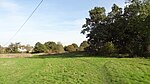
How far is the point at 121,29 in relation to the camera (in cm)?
4484

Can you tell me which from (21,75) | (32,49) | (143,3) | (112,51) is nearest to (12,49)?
(32,49)

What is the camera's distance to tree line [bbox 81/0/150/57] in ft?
139

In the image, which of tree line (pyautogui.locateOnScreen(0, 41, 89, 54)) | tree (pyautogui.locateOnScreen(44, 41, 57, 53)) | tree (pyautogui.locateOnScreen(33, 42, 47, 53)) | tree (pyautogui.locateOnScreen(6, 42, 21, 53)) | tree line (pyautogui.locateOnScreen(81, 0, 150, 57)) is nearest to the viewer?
tree line (pyautogui.locateOnScreen(81, 0, 150, 57))

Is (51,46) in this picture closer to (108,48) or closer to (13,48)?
(13,48)

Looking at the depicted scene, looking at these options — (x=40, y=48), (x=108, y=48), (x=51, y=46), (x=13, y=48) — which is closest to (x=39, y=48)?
(x=40, y=48)

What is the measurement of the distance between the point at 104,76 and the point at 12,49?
4739 cm

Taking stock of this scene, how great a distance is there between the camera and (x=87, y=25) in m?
48.4

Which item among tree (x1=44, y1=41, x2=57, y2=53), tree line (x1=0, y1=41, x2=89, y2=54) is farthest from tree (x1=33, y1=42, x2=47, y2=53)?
tree (x1=44, y1=41, x2=57, y2=53)

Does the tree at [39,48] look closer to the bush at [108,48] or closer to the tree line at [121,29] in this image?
the tree line at [121,29]

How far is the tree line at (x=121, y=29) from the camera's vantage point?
4231 cm

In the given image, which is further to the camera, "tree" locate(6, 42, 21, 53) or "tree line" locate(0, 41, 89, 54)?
"tree" locate(6, 42, 21, 53)

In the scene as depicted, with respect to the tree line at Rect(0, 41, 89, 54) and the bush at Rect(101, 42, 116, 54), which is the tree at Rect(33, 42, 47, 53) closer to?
the tree line at Rect(0, 41, 89, 54)

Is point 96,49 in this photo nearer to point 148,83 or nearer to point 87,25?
point 87,25

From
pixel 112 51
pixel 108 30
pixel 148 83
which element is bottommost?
pixel 148 83
